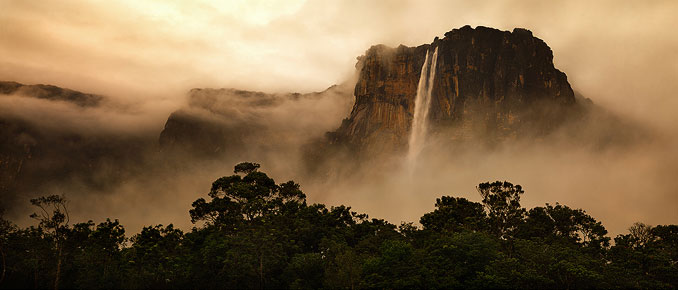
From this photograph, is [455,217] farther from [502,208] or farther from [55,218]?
[55,218]

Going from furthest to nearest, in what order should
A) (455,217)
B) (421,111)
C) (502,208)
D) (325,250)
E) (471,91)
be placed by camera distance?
1. (421,111)
2. (471,91)
3. (455,217)
4. (502,208)
5. (325,250)

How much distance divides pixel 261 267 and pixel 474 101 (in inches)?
4920

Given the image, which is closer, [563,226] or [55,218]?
[55,218]

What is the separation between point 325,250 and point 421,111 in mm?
116581

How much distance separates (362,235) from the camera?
7712 centimetres

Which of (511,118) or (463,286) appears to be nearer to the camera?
(463,286)

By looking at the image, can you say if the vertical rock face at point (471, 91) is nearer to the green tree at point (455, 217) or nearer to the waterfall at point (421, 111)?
the waterfall at point (421, 111)

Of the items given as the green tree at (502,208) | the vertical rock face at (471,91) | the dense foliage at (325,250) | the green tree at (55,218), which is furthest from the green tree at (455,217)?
the vertical rock face at (471,91)

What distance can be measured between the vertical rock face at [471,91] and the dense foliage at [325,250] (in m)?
83.4

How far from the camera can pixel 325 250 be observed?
217 feet

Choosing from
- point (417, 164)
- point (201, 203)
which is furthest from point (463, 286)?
point (417, 164)

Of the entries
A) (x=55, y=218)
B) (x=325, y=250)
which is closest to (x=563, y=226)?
(x=325, y=250)

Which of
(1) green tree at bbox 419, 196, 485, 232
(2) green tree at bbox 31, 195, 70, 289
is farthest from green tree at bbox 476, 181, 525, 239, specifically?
(2) green tree at bbox 31, 195, 70, 289

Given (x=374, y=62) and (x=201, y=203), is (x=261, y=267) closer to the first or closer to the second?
(x=201, y=203)
